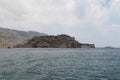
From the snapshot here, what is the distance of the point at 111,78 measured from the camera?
45375mm

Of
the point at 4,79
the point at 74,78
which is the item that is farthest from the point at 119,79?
the point at 4,79

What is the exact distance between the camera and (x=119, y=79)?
44281 mm

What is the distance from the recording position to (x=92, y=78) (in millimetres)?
45500

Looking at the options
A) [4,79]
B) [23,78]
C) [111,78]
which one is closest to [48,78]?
[23,78]

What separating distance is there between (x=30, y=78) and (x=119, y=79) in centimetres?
1688

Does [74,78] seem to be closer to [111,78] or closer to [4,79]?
[111,78]

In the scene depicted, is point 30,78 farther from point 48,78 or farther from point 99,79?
point 99,79

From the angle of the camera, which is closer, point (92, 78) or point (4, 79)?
point (4, 79)

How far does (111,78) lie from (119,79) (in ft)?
5.51

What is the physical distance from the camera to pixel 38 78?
147 feet

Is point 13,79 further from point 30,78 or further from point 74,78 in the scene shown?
point 74,78

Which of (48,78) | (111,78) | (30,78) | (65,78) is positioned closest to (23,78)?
(30,78)

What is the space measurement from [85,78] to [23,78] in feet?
39.1

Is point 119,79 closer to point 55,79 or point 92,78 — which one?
point 92,78
